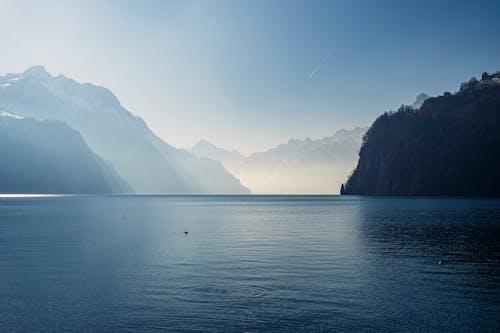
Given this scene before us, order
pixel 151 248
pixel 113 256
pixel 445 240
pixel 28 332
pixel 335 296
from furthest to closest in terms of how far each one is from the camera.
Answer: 1. pixel 445 240
2. pixel 151 248
3. pixel 113 256
4. pixel 335 296
5. pixel 28 332

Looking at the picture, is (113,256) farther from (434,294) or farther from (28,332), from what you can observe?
(434,294)

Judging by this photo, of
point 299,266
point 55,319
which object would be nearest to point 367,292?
point 299,266

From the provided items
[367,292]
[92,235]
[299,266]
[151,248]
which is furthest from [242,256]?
[92,235]

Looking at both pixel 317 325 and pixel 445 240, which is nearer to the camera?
pixel 317 325

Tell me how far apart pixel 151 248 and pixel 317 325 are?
3409cm

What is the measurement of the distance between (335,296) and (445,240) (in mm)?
35993

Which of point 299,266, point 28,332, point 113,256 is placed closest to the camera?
point 28,332

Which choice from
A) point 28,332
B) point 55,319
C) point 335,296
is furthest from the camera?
point 335,296

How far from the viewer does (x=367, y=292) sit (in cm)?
2794

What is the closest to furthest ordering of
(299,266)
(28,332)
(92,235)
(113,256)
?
(28,332) < (299,266) < (113,256) < (92,235)

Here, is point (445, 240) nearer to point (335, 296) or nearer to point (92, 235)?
point (335, 296)

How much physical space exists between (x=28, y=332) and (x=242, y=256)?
2698 centimetres

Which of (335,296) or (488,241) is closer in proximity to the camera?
(335,296)

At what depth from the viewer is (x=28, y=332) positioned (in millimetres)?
20172
